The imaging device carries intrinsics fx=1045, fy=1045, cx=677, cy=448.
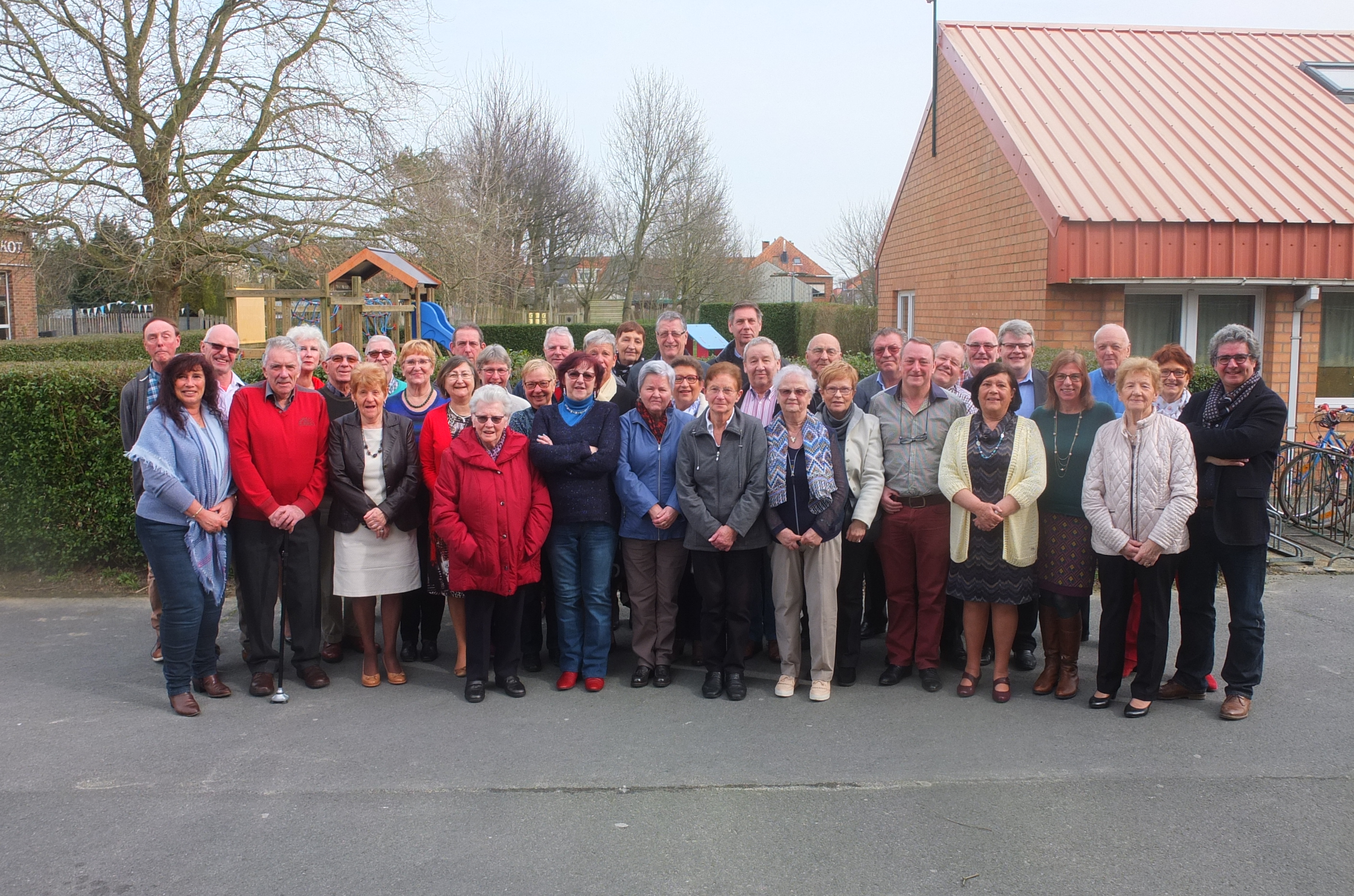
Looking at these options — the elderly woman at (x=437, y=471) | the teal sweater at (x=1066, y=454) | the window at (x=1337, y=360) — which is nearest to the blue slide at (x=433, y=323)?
the elderly woman at (x=437, y=471)

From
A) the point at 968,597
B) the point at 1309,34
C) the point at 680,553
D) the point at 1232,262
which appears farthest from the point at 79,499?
the point at 1309,34

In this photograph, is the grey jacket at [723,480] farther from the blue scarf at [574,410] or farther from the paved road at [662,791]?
the paved road at [662,791]

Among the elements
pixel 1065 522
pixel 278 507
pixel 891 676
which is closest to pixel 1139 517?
pixel 1065 522

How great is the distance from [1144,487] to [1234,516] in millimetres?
498

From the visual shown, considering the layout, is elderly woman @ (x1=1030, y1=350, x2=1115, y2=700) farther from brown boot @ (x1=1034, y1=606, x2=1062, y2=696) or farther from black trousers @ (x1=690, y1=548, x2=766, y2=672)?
black trousers @ (x1=690, y1=548, x2=766, y2=672)

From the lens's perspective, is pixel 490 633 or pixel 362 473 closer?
pixel 362 473

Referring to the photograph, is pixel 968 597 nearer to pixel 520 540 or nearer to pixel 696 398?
pixel 696 398

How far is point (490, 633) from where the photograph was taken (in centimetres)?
582

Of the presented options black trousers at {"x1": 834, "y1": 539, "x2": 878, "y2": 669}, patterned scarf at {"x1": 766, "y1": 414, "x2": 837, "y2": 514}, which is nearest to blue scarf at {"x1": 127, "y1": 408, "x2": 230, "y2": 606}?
patterned scarf at {"x1": 766, "y1": 414, "x2": 837, "y2": 514}

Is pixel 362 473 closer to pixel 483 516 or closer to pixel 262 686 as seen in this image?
pixel 483 516

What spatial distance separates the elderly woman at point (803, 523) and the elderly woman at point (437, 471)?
1.75 meters

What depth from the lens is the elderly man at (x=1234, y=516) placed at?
17.1 feet

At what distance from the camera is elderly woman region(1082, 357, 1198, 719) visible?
517 cm

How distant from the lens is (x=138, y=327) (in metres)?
37.4
